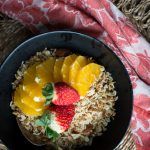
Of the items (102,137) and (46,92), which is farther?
(102,137)

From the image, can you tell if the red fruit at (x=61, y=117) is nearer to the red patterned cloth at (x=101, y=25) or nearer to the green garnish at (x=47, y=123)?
the green garnish at (x=47, y=123)

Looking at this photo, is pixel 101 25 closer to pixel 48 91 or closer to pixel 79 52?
pixel 79 52

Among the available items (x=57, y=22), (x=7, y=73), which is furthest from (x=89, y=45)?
(x=7, y=73)

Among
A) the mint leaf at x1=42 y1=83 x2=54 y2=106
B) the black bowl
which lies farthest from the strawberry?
the black bowl

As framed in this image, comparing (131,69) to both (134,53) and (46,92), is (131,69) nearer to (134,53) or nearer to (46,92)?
(134,53)

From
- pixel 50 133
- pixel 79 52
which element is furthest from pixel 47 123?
pixel 79 52

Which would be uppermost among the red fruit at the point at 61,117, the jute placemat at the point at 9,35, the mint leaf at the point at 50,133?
the jute placemat at the point at 9,35

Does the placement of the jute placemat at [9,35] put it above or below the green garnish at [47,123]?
above

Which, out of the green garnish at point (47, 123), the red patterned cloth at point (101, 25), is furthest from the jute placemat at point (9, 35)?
the green garnish at point (47, 123)
